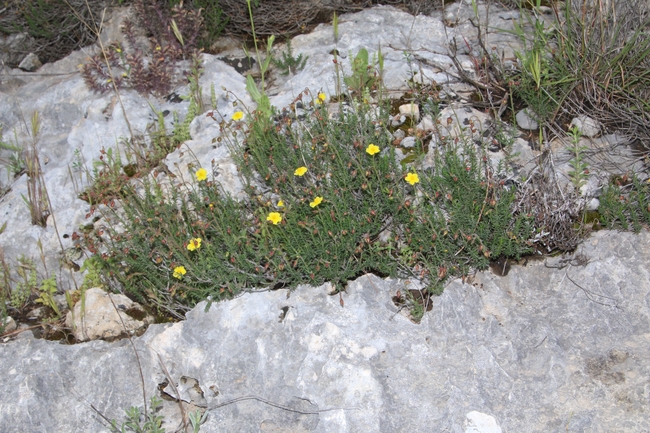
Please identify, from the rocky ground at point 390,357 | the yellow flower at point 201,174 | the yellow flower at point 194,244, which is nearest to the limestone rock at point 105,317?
the rocky ground at point 390,357

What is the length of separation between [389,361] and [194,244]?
1370 mm

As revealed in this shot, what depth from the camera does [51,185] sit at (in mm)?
4398

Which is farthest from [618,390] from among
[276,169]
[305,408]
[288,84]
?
[288,84]

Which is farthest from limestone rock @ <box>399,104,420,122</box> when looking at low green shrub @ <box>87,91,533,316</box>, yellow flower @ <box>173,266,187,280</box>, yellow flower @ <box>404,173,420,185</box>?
yellow flower @ <box>173,266,187,280</box>

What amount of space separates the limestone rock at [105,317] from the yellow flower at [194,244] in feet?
1.82

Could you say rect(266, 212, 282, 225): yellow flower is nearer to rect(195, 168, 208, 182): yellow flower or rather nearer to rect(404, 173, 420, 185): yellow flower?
rect(195, 168, 208, 182): yellow flower

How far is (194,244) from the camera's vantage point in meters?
3.50

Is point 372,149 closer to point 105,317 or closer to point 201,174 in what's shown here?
point 201,174

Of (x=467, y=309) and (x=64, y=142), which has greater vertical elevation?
(x=64, y=142)

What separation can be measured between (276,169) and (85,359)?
5.53 ft

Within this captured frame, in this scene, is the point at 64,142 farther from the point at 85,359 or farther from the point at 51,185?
the point at 85,359

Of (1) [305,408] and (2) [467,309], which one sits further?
(2) [467,309]

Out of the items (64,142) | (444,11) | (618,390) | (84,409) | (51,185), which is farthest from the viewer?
(444,11)

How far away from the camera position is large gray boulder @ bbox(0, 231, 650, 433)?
284 centimetres
